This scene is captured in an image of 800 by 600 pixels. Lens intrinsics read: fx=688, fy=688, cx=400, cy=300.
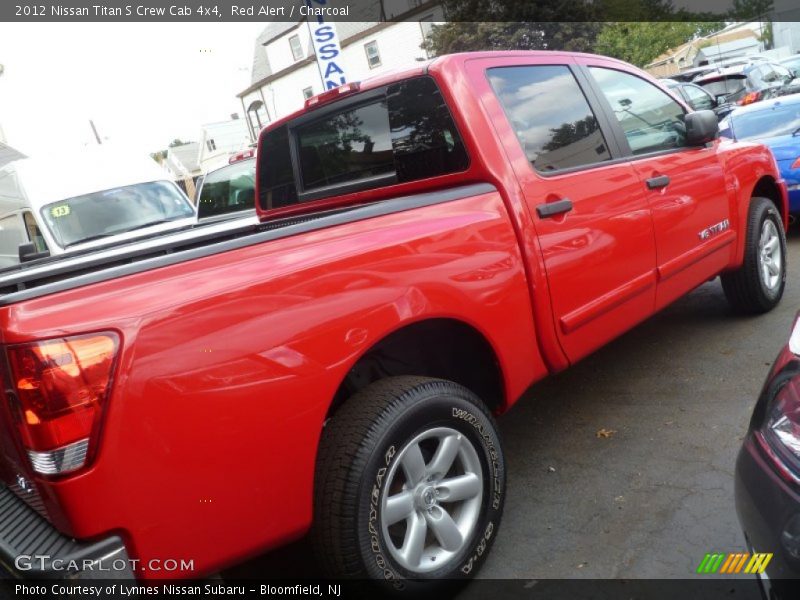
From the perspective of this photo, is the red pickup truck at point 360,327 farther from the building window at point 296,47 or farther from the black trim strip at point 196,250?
the building window at point 296,47

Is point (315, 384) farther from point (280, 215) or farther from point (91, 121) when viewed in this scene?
point (91, 121)

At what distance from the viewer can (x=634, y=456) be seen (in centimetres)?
315

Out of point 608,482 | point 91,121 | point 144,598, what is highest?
point 91,121

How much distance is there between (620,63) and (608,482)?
237 cm

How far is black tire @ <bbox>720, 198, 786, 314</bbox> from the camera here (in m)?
4.40

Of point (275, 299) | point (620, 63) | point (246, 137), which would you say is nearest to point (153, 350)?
point (275, 299)

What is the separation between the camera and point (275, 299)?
196 centimetres

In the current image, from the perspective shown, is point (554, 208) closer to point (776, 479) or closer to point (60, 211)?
point (776, 479)

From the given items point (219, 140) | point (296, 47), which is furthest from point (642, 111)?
point (219, 140)

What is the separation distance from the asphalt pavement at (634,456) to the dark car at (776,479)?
67 cm

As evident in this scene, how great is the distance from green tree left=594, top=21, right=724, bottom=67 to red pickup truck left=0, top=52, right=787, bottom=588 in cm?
2664

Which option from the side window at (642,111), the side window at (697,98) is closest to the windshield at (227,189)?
the side window at (642,111)

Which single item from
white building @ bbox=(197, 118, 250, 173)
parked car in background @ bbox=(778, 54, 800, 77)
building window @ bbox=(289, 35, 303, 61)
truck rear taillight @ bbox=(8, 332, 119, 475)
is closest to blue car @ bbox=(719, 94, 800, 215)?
truck rear taillight @ bbox=(8, 332, 119, 475)

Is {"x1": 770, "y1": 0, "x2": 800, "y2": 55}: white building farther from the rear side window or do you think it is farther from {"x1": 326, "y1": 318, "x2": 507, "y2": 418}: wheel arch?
{"x1": 326, "y1": 318, "x2": 507, "y2": 418}: wheel arch
